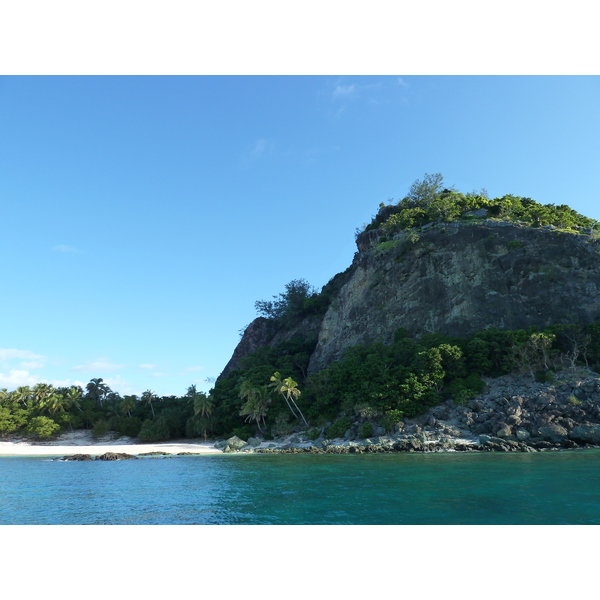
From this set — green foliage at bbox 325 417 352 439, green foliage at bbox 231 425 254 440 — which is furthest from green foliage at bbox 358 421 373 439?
green foliage at bbox 231 425 254 440

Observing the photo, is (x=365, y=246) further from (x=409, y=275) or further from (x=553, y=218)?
(x=553, y=218)

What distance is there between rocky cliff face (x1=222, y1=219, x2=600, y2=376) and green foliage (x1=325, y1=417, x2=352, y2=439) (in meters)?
16.7

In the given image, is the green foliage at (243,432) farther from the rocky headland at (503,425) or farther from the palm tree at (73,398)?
the palm tree at (73,398)

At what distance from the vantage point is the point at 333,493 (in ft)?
67.2

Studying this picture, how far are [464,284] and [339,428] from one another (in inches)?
1104

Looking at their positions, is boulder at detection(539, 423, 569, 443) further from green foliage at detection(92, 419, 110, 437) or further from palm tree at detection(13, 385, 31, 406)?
palm tree at detection(13, 385, 31, 406)

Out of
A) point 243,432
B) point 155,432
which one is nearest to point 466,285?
point 243,432

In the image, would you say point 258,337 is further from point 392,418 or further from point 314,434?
point 392,418

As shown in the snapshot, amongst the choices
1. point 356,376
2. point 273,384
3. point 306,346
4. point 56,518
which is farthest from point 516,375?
point 56,518

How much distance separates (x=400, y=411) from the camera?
1732 inches

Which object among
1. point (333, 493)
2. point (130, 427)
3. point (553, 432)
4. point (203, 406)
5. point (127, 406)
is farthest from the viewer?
point (127, 406)

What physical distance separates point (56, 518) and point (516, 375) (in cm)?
4557

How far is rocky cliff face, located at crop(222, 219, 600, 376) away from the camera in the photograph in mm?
51594

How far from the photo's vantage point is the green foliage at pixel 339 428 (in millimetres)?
46281
